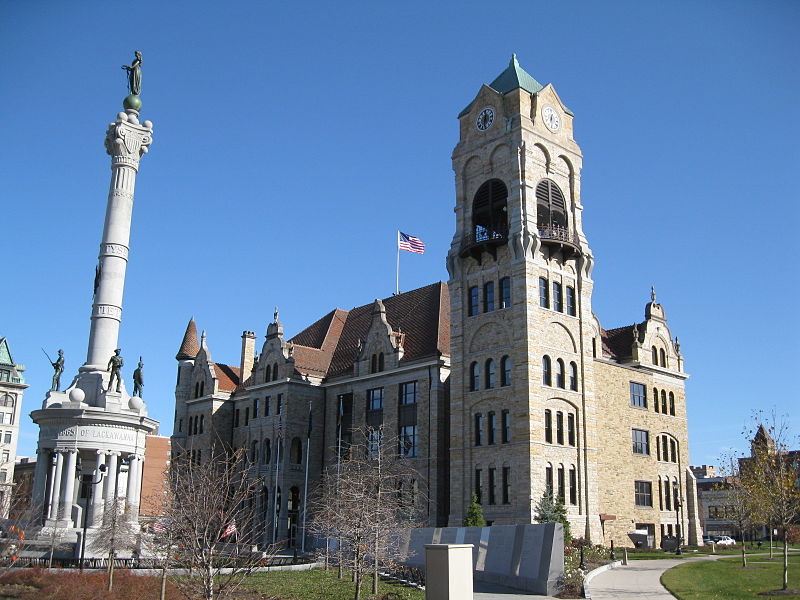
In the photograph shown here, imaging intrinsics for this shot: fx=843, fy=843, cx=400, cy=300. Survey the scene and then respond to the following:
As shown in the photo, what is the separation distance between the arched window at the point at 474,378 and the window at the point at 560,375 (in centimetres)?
515

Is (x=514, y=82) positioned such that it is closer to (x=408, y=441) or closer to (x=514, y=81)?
(x=514, y=81)

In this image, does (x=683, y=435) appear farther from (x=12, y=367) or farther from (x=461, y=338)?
(x=12, y=367)

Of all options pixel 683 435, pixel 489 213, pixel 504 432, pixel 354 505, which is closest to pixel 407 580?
pixel 354 505

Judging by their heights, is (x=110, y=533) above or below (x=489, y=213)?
below

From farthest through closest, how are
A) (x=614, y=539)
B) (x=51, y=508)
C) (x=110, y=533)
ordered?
(x=614, y=539) → (x=51, y=508) → (x=110, y=533)

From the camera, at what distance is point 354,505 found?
125 feet

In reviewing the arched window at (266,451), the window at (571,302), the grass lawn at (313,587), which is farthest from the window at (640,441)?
the grass lawn at (313,587)

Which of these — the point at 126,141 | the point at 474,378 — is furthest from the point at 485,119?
the point at 126,141

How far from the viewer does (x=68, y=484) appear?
42031 millimetres

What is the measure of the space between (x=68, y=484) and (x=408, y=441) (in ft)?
83.9

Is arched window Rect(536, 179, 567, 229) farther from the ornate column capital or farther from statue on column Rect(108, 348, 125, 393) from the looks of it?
statue on column Rect(108, 348, 125, 393)

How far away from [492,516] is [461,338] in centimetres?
1207

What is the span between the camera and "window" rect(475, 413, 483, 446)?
55062 mm

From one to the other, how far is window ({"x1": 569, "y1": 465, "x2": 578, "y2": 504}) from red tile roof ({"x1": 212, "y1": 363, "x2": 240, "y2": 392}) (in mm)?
38121
